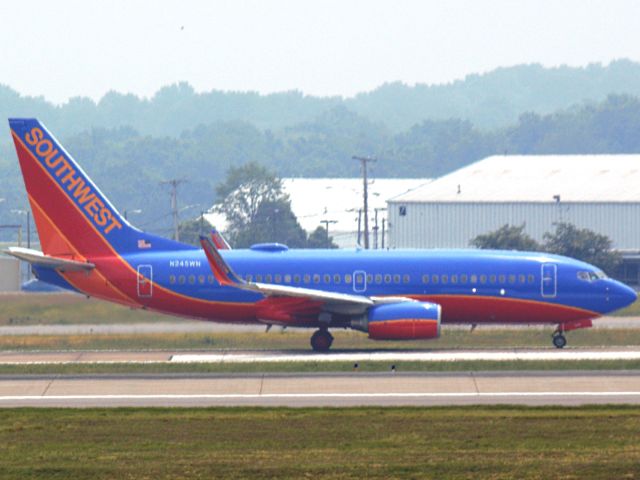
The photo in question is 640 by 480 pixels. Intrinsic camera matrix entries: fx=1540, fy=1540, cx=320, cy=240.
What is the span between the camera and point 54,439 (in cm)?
2847

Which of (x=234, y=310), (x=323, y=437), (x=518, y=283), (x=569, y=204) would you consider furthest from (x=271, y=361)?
(x=569, y=204)

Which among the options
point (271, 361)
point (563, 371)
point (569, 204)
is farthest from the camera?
point (569, 204)

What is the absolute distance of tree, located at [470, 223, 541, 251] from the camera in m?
93.1

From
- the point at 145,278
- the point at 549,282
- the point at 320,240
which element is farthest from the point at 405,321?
the point at 320,240

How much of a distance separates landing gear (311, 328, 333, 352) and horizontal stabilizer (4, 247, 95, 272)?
24.7 ft

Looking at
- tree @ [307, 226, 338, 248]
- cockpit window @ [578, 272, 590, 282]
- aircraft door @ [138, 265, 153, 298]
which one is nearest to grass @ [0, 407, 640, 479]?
aircraft door @ [138, 265, 153, 298]

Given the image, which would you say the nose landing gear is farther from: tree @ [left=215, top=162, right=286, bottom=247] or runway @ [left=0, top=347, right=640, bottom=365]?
tree @ [left=215, top=162, right=286, bottom=247]

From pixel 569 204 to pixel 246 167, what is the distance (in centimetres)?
6261

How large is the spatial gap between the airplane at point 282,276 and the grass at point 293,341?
47.6 inches

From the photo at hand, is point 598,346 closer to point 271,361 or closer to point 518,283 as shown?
point 518,283

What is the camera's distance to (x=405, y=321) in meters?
47.6

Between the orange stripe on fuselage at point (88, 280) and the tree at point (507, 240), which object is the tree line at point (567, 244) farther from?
the orange stripe on fuselage at point (88, 280)

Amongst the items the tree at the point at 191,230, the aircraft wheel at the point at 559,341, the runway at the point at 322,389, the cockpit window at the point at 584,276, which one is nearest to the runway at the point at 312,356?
the aircraft wheel at the point at 559,341

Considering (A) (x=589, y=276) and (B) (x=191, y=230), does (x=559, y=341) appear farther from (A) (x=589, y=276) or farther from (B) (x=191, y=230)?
(B) (x=191, y=230)
